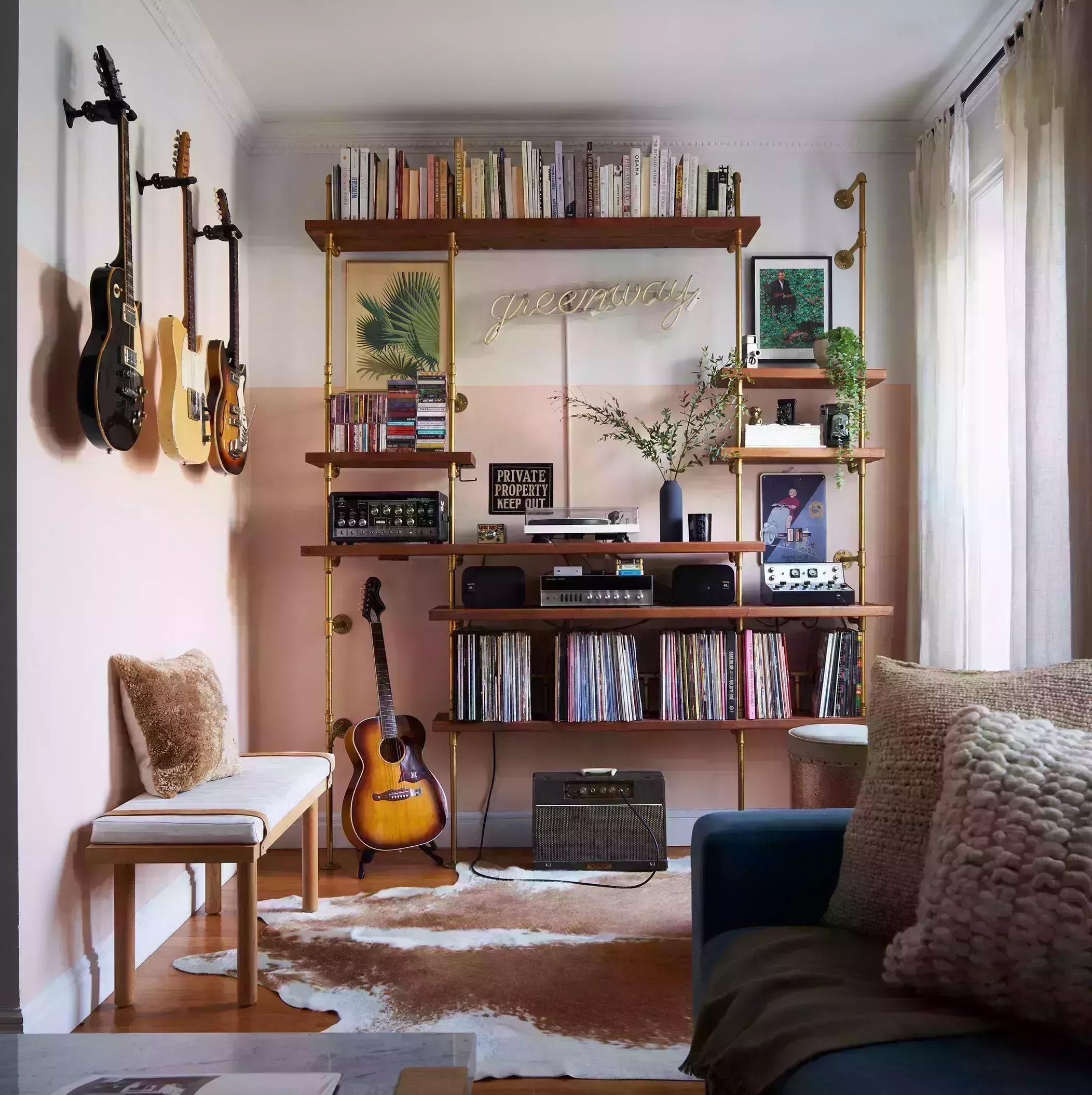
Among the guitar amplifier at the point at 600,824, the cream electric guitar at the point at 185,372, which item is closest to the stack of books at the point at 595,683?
the guitar amplifier at the point at 600,824

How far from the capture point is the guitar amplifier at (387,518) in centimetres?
325

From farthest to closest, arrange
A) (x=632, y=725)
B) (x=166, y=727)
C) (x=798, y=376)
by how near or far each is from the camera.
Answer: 1. (x=798, y=376)
2. (x=632, y=725)
3. (x=166, y=727)

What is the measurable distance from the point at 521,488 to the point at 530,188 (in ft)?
3.73

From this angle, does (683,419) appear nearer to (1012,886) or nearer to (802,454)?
(802,454)

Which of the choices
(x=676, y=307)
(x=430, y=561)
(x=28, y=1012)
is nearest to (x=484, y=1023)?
(x=28, y=1012)

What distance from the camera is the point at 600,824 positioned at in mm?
3184

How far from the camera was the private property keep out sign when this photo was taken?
357cm

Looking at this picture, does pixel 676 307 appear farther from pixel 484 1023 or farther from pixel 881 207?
pixel 484 1023

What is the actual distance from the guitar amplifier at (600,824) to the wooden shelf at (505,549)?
817mm

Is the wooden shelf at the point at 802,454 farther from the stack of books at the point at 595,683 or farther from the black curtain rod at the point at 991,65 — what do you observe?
the black curtain rod at the point at 991,65

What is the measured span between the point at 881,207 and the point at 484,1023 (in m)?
3.29

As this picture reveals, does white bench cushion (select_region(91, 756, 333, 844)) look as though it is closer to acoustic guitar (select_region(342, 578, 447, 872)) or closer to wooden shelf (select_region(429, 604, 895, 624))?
acoustic guitar (select_region(342, 578, 447, 872))

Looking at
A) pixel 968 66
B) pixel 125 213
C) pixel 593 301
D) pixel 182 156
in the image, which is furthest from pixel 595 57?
pixel 125 213

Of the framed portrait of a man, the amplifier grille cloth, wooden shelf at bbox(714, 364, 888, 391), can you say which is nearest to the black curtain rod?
the framed portrait of a man
